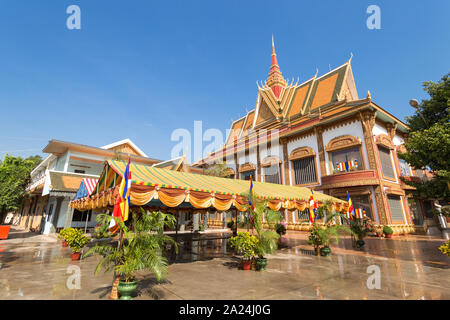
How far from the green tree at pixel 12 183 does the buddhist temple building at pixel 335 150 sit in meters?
24.4

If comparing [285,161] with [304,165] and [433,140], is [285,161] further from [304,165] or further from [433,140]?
[433,140]

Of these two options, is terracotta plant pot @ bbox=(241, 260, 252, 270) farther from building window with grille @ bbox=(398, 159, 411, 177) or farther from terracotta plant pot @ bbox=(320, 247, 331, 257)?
building window with grille @ bbox=(398, 159, 411, 177)

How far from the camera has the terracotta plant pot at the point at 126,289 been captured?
15.8ft

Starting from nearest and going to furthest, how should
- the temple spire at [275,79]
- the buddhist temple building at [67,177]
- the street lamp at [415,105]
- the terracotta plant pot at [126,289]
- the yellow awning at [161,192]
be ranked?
the terracotta plant pot at [126,289], the yellow awning at [161,192], the street lamp at [415,105], the buddhist temple building at [67,177], the temple spire at [275,79]

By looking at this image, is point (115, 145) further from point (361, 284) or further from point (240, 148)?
point (361, 284)

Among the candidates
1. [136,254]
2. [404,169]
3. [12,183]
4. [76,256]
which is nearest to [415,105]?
[404,169]

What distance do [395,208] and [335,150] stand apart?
7396 millimetres

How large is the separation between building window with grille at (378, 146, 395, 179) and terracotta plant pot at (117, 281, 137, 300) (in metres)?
22.7

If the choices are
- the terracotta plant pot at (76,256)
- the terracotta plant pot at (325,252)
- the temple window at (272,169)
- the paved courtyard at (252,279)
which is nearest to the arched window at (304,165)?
the temple window at (272,169)

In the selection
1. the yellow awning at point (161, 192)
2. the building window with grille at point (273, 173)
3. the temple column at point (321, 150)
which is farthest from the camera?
the building window with grille at point (273, 173)

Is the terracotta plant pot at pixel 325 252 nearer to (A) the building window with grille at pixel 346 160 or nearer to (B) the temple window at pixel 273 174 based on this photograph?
(A) the building window with grille at pixel 346 160

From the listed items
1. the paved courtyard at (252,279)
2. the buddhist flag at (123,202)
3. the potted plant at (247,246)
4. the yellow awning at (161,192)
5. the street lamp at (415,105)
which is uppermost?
the street lamp at (415,105)

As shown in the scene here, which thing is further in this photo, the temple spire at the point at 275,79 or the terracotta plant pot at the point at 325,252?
the temple spire at the point at 275,79
